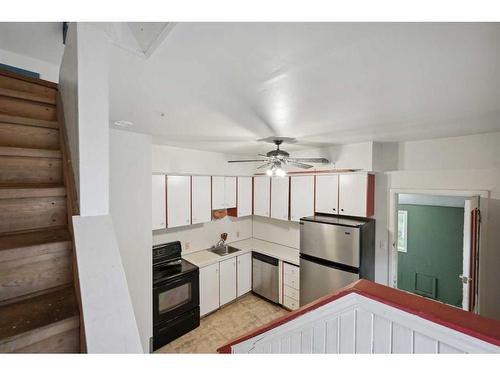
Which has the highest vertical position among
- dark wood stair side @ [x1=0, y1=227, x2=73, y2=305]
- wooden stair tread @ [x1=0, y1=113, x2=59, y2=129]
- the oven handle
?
wooden stair tread @ [x1=0, y1=113, x2=59, y2=129]

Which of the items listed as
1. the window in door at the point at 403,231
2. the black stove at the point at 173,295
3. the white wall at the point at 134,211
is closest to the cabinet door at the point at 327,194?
the black stove at the point at 173,295

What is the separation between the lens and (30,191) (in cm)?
109

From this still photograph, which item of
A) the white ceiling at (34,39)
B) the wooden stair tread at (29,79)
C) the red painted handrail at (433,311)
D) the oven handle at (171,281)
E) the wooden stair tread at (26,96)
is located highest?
the white ceiling at (34,39)

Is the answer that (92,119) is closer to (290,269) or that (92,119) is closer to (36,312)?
(36,312)

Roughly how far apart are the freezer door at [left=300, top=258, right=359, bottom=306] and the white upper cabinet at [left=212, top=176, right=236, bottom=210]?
1546 mm

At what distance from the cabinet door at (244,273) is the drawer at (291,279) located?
→ 2.35 ft

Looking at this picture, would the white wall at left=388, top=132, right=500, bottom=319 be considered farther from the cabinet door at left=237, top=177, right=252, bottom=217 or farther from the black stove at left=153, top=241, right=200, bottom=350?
the black stove at left=153, top=241, right=200, bottom=350

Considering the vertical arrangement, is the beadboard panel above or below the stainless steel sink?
above

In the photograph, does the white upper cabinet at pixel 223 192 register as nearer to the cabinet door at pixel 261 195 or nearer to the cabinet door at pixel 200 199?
the cabinet door at pixel 200 199

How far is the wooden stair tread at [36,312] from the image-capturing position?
0.74 meters

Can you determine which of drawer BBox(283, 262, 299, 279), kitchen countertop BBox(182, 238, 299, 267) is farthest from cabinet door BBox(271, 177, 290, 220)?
drawer BBox(283, 262, 299, 279)

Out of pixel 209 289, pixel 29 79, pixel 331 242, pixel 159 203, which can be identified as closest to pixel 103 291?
pixel 29 79

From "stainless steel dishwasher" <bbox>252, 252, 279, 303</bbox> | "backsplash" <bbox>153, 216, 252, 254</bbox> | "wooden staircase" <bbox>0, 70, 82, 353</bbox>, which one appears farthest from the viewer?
"stainless steel dishwasher" <bbox>252, 252, 279, 303</bbox>

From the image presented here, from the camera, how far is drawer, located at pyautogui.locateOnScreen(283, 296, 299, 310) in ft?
11.7
